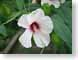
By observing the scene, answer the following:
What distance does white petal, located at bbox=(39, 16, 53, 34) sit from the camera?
883 millimetres

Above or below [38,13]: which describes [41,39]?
below

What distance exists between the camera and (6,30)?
881mm

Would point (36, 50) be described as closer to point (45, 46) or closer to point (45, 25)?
point (45, 46)

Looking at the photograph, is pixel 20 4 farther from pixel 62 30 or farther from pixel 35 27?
pixel 62 30

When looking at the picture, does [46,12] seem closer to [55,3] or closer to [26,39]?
[55,3]

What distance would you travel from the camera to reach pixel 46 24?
34.9 inches

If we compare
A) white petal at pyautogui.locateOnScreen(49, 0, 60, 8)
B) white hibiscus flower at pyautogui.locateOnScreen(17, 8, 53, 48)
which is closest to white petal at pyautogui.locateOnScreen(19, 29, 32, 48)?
white hibiscus flower at pyautogui.locateOnScreen(17, 8, 53, 48)

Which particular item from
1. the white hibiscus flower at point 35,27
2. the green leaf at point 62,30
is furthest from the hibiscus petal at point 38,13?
the green leaf at point 62,30

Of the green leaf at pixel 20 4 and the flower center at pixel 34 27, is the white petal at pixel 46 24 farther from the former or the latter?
the green leaf at pixel 20 4

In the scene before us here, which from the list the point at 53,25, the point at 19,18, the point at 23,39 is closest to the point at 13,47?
the point at 23,39

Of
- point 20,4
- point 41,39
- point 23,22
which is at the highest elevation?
point 20,4

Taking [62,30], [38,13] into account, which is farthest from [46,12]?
[62,30]

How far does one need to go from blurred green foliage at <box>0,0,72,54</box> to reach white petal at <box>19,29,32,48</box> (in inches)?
1.0

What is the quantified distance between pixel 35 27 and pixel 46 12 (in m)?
0.13
